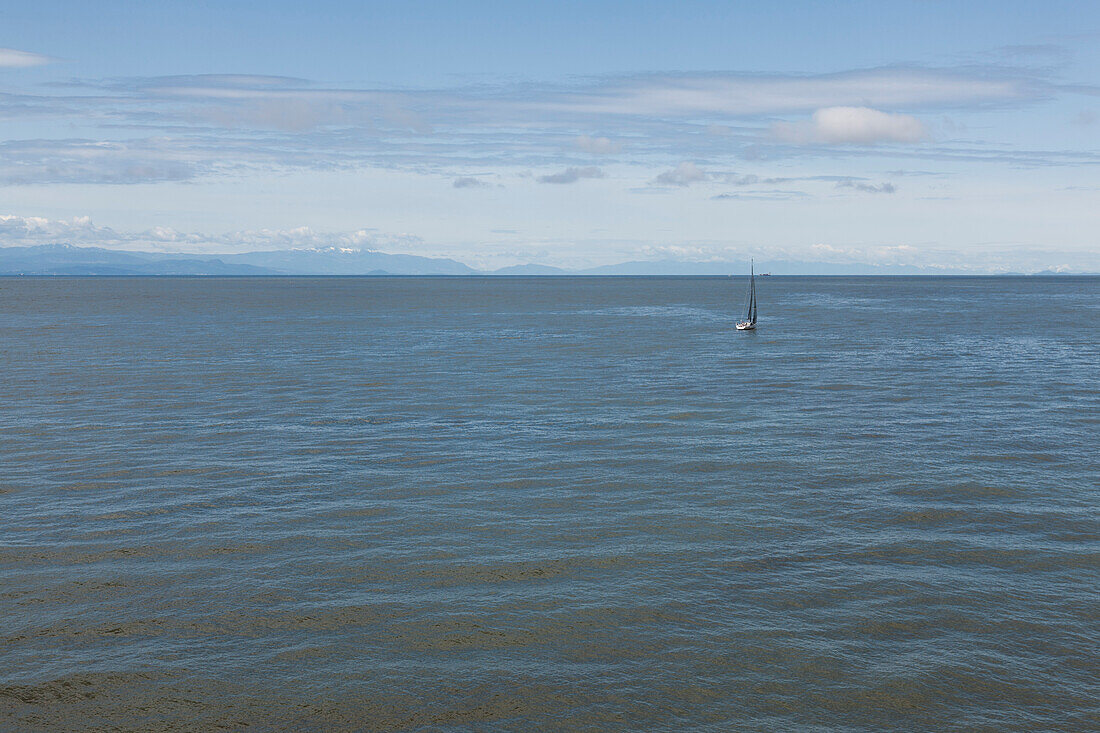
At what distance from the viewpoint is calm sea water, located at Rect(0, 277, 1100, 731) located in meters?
16.9

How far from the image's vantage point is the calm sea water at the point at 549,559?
1689 centimetres

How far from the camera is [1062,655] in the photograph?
18281 mm

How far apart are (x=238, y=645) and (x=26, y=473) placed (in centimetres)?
1868

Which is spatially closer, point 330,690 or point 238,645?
point 330,690

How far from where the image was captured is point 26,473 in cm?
3222

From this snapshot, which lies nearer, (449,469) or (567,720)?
(567,720)

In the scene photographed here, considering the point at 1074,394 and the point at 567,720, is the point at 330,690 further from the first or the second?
the point at 1074,394

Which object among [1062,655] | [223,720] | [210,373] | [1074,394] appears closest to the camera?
[223,720]

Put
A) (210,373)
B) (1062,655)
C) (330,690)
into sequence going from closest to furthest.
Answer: (330,690), (1062,655), (210,373)

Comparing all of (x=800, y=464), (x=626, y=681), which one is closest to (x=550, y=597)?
(x=626, y=681)

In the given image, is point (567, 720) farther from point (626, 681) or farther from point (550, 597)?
point (550, 597)

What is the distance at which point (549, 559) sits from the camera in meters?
23.6

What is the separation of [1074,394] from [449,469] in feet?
129

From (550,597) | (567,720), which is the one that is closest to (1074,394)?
(550,597)
